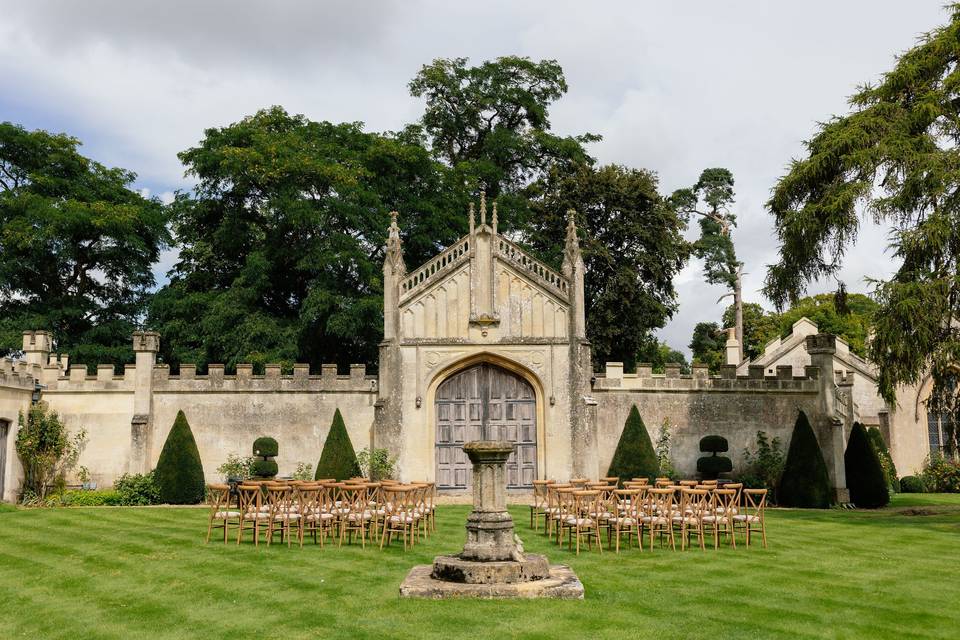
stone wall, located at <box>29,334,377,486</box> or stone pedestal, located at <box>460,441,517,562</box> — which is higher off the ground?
stone wall, located at <box>29,334,377,486</box>

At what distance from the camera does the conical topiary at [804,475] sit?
2183cm

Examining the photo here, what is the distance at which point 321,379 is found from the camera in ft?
77.6

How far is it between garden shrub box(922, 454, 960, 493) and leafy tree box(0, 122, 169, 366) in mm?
28538

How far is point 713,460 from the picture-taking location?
2294 cm

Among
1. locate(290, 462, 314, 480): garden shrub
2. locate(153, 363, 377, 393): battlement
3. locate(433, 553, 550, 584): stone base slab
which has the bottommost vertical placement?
locate(433, 553, 550, 584): stone base slab

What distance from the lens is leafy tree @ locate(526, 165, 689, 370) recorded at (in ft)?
102

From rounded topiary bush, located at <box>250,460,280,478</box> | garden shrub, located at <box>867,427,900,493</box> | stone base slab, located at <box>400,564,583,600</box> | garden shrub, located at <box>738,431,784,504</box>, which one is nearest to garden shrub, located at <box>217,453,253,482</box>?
rounded topiary bush, located at <box>250,460,280,478</box>

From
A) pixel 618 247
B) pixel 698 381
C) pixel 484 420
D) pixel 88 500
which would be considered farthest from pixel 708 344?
pixel 88 500

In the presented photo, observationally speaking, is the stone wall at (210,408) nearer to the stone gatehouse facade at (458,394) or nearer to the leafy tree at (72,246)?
the stone gatehouse facade at (458,394)

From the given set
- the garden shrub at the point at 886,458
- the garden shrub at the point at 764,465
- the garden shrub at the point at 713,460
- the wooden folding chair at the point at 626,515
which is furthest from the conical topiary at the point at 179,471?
the garden shrub at the point at 886,458

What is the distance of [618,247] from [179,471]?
59.1ft

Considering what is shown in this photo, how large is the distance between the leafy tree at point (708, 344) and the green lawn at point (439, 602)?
33059 mm

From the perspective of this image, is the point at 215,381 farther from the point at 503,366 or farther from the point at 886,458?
the point at 886,458

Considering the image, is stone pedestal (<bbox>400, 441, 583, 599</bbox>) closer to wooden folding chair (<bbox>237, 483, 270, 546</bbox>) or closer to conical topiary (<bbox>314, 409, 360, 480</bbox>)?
wooden folding chair (<bbox>237, 483, 270, 546</bbox>)
